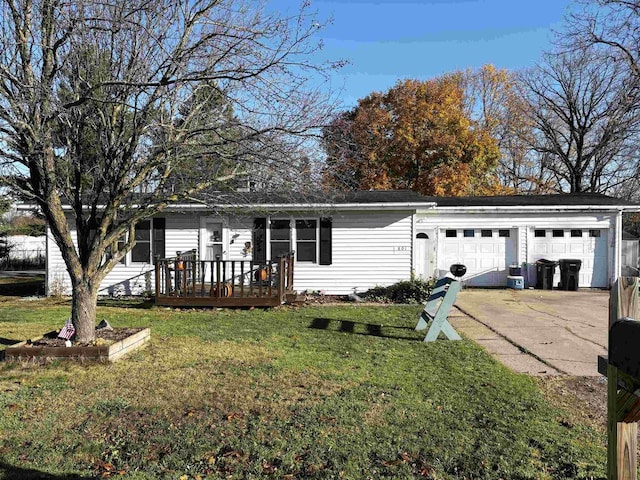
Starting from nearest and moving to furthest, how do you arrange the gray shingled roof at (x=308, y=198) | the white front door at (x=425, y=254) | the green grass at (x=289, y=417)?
the green grass at (x=289, y=417) < the gray shingled roof at (x=308, y=198) < the white front door at (x=425, y=254)

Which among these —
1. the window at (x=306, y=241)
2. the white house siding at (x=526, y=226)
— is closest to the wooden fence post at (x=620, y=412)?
the window at (x=306, y=241)

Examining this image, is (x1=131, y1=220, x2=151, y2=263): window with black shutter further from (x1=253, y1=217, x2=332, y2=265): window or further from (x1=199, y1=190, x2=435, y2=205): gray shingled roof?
(x1=199, y1=190, x2=435, y2=205): gray shingled roof

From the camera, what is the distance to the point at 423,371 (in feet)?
18.2

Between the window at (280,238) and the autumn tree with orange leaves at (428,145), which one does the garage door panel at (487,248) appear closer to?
the window at (280,238)

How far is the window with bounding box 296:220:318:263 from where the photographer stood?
42.8 feet

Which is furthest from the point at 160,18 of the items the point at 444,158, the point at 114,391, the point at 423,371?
the point at 444,158

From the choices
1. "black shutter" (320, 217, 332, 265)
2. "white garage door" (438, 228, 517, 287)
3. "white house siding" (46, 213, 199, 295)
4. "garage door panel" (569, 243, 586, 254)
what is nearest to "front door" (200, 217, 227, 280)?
"white house siding" (46, 213, 199, 295)

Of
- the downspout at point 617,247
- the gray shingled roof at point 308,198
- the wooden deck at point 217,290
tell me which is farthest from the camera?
the downspout at point 617,247

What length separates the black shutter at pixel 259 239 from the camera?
13.0 metres

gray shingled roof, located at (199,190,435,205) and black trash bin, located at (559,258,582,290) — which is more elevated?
gray shingled roof, located at (199,190,435,205)

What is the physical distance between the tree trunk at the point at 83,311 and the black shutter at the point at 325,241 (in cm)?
740

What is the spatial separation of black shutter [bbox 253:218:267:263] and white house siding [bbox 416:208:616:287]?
4884mm

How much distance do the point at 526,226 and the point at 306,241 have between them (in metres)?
7.01

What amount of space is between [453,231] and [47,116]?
483 inches
